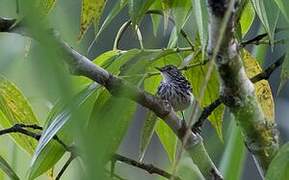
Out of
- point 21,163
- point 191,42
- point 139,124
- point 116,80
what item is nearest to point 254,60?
point 191,42

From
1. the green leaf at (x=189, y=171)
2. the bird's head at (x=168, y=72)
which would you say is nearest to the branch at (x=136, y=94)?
the green leaf at (x=189, y=171)

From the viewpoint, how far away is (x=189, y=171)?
0.51m

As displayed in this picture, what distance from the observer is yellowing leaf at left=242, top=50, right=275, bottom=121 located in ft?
1.84

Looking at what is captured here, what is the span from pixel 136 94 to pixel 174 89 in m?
0.25

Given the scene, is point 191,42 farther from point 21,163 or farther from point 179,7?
point 21,163

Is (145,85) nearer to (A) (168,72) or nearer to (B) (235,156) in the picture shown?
(A) (168,72)

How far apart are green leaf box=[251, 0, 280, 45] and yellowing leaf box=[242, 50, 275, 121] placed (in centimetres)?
10

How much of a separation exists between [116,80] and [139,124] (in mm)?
1165

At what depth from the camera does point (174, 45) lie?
585mm

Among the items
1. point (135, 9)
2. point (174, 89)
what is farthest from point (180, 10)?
point (174, 89)

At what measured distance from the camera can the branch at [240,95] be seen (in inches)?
15.1

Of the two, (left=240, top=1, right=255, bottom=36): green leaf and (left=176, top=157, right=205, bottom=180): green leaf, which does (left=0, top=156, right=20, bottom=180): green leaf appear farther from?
(left=240, top=1, right=255, bottom=36): green leaf

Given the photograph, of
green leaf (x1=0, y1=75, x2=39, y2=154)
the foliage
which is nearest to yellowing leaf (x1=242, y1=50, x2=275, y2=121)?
the foliage

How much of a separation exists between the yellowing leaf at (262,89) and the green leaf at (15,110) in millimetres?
205
